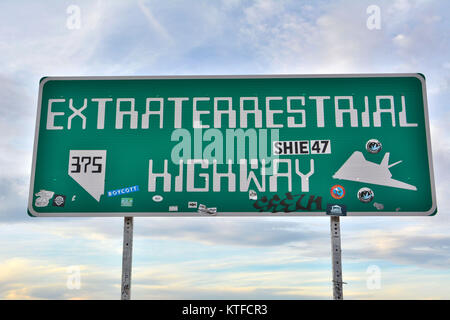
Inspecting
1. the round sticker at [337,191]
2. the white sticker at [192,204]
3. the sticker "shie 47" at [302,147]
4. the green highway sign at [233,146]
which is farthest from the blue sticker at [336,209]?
the white sticker at [192,204]

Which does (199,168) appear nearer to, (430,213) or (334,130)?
(334,130)

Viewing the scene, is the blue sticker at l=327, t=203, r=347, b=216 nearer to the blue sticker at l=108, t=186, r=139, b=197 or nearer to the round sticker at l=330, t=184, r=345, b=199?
the round sticker at l=330, t=184, r=345, b=199

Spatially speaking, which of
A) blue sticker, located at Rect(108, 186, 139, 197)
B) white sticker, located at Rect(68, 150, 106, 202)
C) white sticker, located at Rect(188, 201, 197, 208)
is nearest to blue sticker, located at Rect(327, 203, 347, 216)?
white sticker, located at Rect(188, 201, 197, 208)

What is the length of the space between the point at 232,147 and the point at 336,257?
2657 mm

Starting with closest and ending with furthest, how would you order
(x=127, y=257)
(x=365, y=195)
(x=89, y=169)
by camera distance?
(x=127, y=257) < (x=365, y=195) < (x=89, y=169)

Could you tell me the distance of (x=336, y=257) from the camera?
7.36m

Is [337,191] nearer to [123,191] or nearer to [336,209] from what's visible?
[336,209]

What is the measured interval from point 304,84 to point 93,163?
4.20 metres

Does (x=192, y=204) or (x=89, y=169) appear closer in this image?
(x=192, y=204)

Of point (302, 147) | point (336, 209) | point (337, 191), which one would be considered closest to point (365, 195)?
point (337, 191)

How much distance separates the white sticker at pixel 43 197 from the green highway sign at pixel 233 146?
0.08 feet

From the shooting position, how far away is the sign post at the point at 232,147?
767 cm
